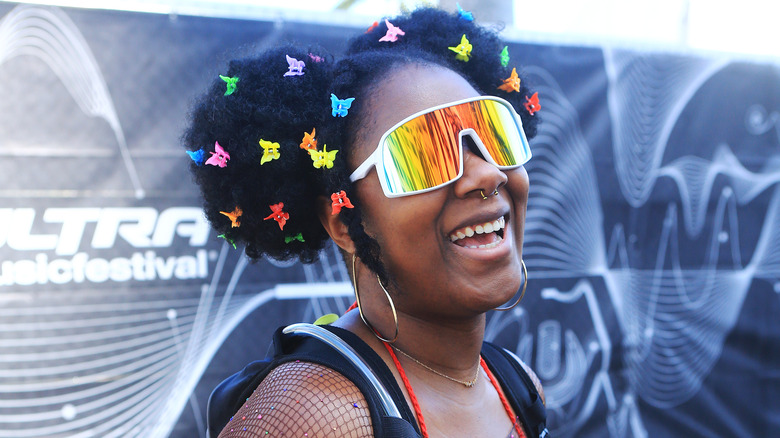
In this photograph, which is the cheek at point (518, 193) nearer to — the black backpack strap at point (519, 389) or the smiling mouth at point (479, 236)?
the smiling mouth at point (479, 236)

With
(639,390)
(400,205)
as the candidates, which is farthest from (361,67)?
(639,390)

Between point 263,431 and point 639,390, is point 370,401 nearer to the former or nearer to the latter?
point 263,431

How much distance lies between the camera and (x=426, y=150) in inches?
56.8

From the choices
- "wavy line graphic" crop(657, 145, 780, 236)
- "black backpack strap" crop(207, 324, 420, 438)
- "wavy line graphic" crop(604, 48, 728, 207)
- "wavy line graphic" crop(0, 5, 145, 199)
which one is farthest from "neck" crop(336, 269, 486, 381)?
"wavy line graphic" crop(657, 145, 780, 236)

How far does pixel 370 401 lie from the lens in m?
1.29

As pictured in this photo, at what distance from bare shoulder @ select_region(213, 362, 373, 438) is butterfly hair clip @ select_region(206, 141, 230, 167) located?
0.53 m

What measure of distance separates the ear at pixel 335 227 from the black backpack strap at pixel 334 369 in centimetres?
21

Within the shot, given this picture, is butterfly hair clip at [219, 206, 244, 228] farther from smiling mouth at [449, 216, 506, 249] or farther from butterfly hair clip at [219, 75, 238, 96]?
smiling mouth at [449, 216, 506, 249]

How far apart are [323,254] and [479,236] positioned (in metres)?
1.95

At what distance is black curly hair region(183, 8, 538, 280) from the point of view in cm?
155

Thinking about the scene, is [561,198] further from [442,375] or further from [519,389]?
[442,375]

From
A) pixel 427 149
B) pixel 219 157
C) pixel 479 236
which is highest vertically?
pixel 219 157

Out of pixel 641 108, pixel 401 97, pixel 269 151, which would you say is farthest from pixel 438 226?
pixel 641 108

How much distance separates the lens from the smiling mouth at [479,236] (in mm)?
1465
